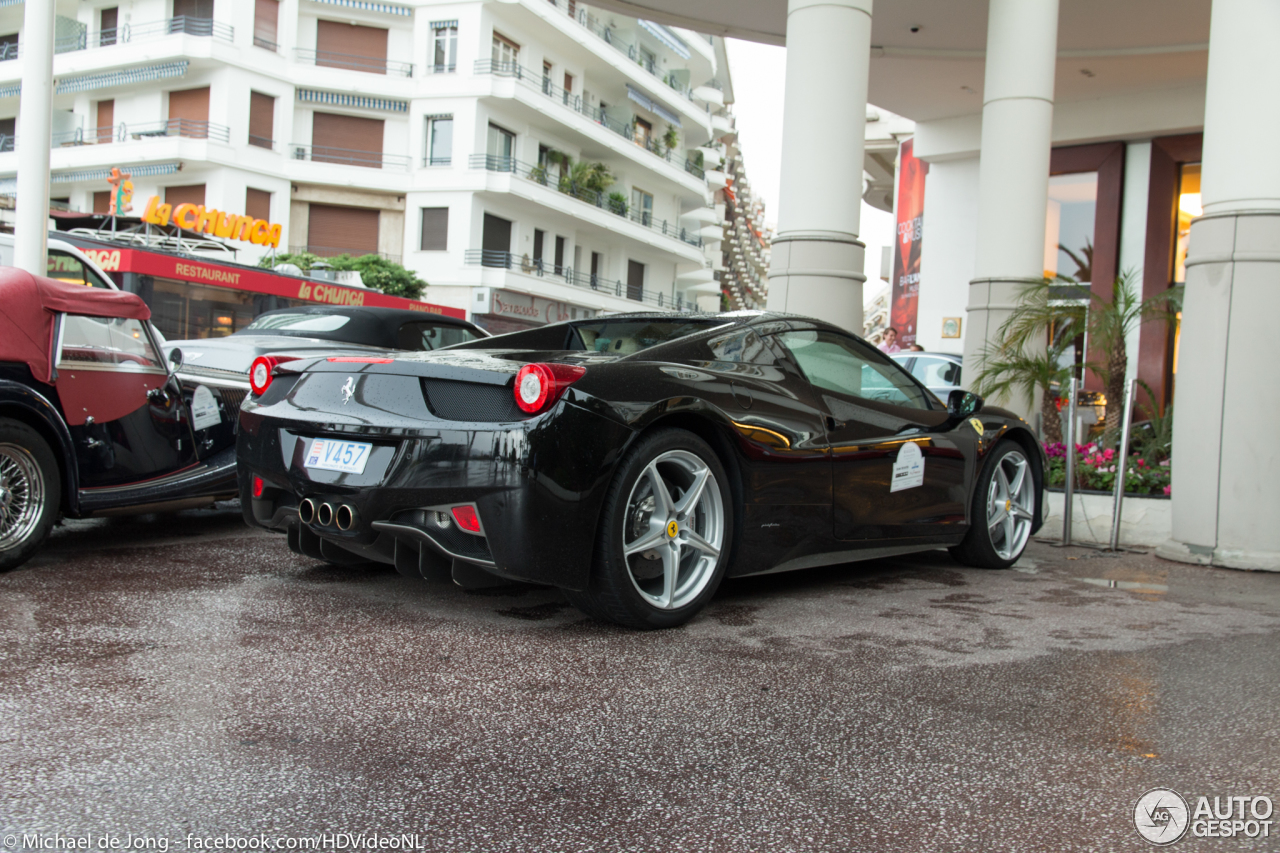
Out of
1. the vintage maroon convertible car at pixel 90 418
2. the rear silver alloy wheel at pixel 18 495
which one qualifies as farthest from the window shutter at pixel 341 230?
the rear silver alloy wheel at pixel 18 495

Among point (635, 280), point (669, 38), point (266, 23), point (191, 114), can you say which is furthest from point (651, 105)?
point (191, 114)

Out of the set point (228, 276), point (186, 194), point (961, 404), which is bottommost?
point (961, 404)

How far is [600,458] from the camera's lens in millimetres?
3512

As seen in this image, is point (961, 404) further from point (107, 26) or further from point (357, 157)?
point (107, 26)

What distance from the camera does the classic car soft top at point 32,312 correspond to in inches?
174

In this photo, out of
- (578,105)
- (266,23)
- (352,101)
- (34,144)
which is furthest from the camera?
(578,105)

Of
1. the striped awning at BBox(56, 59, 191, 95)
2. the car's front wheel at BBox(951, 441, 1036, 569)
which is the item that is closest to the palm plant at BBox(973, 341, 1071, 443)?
the car's front wheel at BBox(951, 441, 1036, 569)

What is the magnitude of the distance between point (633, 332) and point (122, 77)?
3748 cm

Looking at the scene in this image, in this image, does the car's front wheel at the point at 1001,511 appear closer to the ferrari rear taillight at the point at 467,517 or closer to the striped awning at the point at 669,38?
the ferrari rear taillight at the point at 467,517

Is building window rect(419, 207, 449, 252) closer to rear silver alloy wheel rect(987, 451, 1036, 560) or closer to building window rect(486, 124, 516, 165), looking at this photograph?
building window rect(486, 124, 516, 165)

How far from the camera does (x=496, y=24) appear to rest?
125ft

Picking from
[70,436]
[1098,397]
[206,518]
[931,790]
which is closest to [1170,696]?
[931,790]

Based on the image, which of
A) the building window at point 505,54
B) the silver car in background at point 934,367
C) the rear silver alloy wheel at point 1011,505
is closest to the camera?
the rear silver alloy wheel at point 1011,505

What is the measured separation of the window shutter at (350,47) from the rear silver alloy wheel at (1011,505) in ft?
118
